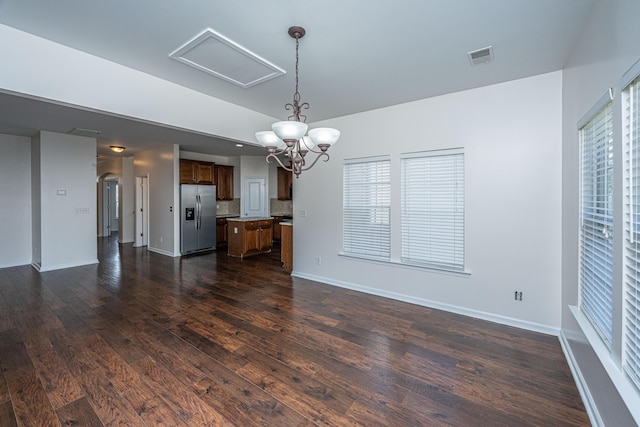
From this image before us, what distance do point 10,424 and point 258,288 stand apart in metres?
2.84

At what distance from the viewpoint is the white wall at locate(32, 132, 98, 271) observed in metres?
5.21

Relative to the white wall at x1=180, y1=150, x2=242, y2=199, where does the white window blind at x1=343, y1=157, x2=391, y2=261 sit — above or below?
below

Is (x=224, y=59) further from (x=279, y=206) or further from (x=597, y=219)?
(x=279, y=206)

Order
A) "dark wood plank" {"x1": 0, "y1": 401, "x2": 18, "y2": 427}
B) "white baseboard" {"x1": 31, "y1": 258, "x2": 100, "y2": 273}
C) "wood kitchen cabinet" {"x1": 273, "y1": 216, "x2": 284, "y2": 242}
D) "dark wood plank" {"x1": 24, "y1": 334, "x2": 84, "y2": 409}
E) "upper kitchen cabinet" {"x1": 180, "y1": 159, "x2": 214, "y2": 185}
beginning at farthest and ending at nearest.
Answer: "wood kitchen cabinet" {"x1": 273, "y1": 216, "x2": 284, "y2": 242}
"upper kitchen cabinet" {"x1": 180, "y1": 159, "x2": 214, "y2": 185}
"white baseboard" {"x1": 31, "y1": 258, "x2": 100, "y2": 273}
"dark wood plank" {"x1": 24, "y1": 334, "x2": 84, "y2": 409}
"dark wood plank" {"x1": 0, "y1": 401, "x2": 18, "y2": 427}

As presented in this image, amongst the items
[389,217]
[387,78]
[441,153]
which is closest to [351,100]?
[387,78]

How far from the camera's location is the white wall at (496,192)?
2920 millimetres

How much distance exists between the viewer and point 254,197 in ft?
27.7

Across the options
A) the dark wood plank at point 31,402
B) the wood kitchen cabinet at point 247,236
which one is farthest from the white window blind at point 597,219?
the wood kitchen cabinet at point 247,236

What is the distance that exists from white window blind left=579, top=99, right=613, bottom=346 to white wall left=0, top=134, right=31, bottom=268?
871cm

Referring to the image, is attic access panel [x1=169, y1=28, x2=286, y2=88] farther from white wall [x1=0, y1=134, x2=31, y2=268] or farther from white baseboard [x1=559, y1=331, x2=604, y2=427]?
white wall [x1=0, y1=134, x2=31, y2=268]

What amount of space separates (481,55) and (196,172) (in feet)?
21.8

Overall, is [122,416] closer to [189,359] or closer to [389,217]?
[189,359]

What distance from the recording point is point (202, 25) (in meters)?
2.22

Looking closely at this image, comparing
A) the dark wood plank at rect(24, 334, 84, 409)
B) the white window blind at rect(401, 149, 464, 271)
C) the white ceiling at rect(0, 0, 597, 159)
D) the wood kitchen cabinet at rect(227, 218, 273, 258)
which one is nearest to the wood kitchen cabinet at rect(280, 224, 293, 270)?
the wood kitchen cabinet at rect(227, 218, 273, 258)
